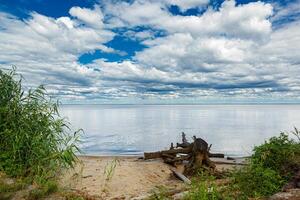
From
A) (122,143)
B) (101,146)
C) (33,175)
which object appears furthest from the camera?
(122,143)

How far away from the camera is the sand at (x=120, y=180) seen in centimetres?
1020

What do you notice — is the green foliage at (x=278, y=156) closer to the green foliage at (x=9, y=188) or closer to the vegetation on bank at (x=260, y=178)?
the vegetation on bank at (x=260, y=178)

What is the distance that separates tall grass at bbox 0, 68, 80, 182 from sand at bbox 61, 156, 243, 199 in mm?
845

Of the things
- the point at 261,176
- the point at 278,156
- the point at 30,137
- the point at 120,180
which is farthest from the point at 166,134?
the point at 261,176

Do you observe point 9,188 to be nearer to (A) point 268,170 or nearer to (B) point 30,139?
(B) point 30,139

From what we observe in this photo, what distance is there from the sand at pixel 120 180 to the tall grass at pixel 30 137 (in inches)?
33.3

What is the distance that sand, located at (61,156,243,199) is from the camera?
401 inches

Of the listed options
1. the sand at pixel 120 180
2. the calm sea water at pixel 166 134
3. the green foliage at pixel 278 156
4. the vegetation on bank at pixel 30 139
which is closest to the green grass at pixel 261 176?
the green foliage at pixel 278 156

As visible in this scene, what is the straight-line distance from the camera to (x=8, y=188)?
8.31 metres

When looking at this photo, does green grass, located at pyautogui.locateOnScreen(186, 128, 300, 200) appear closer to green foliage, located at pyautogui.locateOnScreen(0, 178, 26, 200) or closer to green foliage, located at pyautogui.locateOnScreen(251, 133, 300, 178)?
green foliage, located at pyautogui.locateOnScreen(251, 133, 300, 178)

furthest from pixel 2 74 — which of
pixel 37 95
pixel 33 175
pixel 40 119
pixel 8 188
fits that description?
pixel 8 188

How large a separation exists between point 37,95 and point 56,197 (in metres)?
4.64

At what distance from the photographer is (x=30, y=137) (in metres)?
10.4

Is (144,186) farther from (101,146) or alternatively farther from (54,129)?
(101,146)
